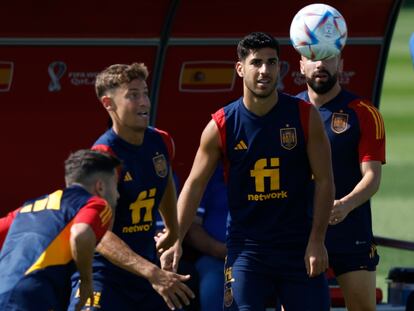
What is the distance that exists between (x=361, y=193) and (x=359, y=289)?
68 cm

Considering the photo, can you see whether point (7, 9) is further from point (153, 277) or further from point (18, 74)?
point (153, 277)

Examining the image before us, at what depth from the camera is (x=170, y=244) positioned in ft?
26.6

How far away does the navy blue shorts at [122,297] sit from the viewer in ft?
25.3

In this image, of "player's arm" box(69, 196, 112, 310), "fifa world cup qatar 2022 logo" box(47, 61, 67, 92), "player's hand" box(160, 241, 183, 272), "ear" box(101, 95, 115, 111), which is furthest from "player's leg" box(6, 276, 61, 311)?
"fifa world cup qatar 2022 logo" box(47, 61, 67, 92)

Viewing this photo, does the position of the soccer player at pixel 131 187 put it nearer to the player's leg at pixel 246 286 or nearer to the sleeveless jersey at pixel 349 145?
the player's leg at pixel 246 286

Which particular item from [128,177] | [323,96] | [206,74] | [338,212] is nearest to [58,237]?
[128,177]

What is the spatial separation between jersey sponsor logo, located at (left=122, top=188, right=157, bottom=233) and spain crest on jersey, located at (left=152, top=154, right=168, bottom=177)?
103 millimetres

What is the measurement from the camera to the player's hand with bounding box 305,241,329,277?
783 cm

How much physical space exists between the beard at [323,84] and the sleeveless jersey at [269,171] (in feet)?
1.93

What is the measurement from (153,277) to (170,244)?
87 cm

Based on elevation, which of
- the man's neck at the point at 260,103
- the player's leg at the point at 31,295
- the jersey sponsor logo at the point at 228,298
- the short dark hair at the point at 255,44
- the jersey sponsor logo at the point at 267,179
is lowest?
the player's leg at the point at 31,295

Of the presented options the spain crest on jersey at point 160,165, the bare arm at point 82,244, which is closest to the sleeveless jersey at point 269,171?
the spain crest on jersey at point 160,165

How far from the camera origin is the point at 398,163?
74.8 ft

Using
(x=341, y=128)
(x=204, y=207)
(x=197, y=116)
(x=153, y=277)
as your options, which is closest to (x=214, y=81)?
(x=197, y=116)
